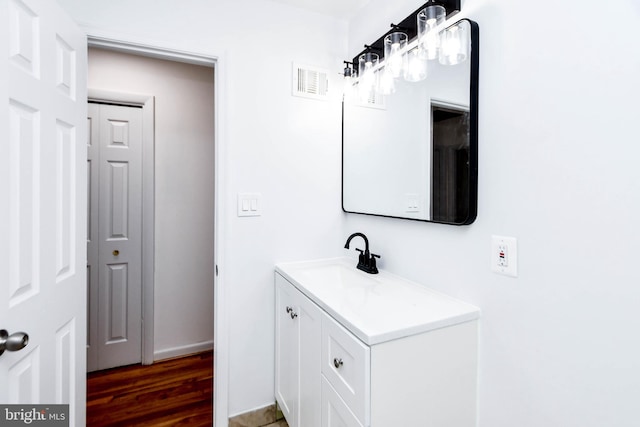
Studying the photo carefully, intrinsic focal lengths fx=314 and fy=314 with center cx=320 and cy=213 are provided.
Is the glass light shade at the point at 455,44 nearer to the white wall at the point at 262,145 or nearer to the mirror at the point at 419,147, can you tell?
the mirror at the point at 419,147

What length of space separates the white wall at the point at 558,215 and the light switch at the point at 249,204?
39.4 inches

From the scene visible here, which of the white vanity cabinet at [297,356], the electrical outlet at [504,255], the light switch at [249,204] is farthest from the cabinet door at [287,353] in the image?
the electrical outlet at [504,255]

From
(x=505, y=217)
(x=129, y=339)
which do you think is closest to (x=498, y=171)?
(x=505, y=217)

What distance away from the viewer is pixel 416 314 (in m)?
1.09

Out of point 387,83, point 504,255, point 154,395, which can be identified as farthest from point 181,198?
point 504,255

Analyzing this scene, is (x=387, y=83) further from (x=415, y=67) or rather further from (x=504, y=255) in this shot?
(x=504, y=255)

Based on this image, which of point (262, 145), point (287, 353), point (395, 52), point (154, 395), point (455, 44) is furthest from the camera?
point (154, 395)

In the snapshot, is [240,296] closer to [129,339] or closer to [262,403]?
[262,403]

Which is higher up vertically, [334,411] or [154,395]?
[334,411]

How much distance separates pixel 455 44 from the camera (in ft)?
3.81

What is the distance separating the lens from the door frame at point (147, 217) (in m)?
2.34

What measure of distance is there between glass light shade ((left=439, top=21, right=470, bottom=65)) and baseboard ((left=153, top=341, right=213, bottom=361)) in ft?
8.53

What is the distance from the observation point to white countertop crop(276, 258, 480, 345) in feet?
3.27

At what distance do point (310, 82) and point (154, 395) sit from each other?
2.20 meters
